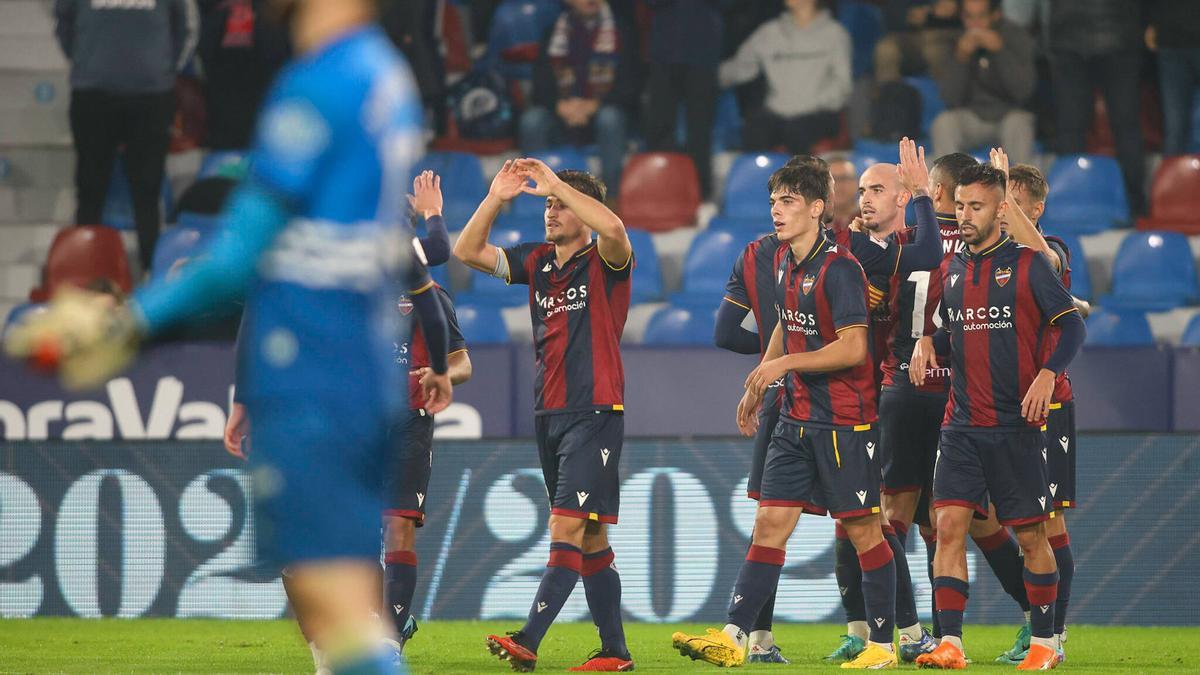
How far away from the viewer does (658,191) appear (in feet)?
44.0

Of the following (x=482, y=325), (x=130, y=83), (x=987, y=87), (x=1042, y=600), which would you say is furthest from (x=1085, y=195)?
(x=130, y=83)

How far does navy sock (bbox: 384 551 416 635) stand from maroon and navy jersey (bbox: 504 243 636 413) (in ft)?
2.86

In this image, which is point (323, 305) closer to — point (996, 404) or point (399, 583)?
point (399, 583)

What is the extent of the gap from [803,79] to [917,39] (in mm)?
1190

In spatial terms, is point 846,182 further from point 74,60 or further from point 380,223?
point 74,60

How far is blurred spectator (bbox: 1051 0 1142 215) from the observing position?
42.0 feet

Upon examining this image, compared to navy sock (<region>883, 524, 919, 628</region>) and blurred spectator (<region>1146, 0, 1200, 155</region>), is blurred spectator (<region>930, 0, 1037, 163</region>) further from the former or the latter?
navy sock (<region>883, 524, 919, 628</region>)

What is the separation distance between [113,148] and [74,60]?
73 cm

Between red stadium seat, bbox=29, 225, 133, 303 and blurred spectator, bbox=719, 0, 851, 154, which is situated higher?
blurred spectator, bbox=719, 0, 851, 154

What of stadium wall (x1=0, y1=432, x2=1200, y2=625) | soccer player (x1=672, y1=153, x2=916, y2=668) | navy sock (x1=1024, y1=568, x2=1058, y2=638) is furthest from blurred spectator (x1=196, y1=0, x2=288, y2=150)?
navy sock (x1=1024, y1=568, x2=1058, y2=638)

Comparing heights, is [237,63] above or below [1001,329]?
above

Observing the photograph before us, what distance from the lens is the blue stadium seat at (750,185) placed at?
1317cm

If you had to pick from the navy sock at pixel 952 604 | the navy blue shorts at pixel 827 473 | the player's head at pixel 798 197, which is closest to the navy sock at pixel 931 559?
the navy sock at pixel 952 604

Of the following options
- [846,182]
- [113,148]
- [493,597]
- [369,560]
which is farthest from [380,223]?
[113,148]
